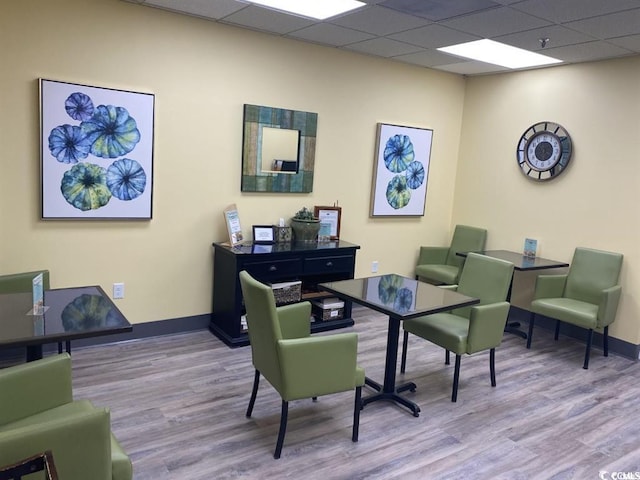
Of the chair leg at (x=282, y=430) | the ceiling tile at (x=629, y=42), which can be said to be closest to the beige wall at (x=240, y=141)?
the ceiling tile at (x=629, y=42)

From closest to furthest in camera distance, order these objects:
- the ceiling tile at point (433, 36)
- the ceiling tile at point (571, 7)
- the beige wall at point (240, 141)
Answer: the ceiling tile at point (571, 7), the beige wall at point (240, 141), the ceiling tile at point (433, 36)

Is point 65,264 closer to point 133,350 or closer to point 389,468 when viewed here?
point 133,350

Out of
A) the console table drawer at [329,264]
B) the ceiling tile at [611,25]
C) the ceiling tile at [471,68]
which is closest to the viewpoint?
the ceiling tile at [611,25]

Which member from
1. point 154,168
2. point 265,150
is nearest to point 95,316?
point 154,168

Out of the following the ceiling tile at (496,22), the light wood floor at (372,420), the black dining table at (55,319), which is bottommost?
the light wood floor at (372,420)

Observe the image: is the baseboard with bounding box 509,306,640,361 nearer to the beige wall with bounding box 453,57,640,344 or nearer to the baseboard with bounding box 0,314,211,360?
the beige wall with bounding box 453,57,640,344

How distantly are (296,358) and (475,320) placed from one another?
4.39 feet

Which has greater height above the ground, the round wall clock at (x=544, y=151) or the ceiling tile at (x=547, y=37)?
the ceiling tile at (x=547, y=37)

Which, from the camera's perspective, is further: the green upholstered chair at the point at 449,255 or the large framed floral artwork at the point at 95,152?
the green upholstered chair at the point at 449,255

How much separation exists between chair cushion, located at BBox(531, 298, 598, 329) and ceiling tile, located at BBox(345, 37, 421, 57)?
8.27 ft

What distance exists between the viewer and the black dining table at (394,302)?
2930 millimetres

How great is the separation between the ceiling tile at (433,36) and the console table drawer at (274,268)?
2.03 metres

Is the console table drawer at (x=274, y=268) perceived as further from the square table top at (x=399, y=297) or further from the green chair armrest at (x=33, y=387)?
the green chair armrest at (x=33, y=387)

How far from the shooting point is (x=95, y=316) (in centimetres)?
239
